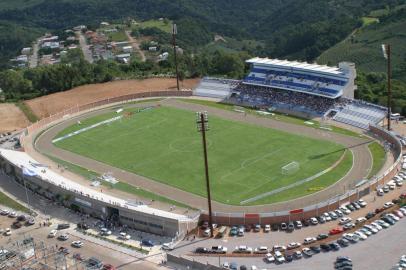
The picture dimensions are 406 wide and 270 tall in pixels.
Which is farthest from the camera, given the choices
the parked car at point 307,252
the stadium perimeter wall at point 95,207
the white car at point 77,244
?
the stadium perimeter wall at point 95,207

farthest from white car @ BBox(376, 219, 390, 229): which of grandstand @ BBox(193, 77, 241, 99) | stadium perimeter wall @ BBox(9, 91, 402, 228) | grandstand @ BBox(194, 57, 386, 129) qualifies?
grandstand @ BBox(193, 77, 241, 99)

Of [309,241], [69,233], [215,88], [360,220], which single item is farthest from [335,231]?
[215,88]

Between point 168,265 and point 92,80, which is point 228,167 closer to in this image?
point 168,265

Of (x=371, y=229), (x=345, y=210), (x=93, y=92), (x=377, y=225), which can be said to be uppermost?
(x=93, y=92)

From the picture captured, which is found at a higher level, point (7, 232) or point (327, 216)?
point (327, 216)

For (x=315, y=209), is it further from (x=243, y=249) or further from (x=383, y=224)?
(x=243, y=249)

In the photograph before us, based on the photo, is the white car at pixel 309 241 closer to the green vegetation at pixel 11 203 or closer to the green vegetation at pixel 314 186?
the green vegetation at pixel 314 186

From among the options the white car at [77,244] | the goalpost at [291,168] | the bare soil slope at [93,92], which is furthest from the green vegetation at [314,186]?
the bare soil slope at [93,92]
